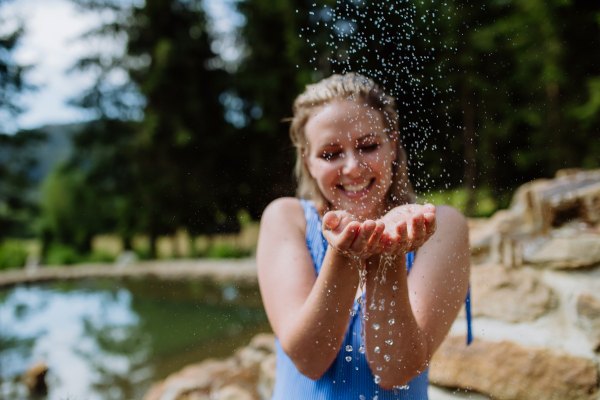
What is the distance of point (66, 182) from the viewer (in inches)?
976

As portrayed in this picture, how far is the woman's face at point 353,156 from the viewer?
1.30 metres

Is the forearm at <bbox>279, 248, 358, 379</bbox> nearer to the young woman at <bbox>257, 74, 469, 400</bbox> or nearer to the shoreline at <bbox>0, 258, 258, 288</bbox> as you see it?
the young woman at <bbox>257, 74, 469, 400</bbox>

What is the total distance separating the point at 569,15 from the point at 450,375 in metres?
9.51

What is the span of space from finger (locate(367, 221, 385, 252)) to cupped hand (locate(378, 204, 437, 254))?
16mm

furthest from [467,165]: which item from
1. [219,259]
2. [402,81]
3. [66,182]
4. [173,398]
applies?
[66,182]

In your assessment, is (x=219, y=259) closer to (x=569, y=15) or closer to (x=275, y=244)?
(x=569, y=15)

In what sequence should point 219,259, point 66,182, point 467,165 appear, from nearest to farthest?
point 467,165 → point 219,259 → point 66,182

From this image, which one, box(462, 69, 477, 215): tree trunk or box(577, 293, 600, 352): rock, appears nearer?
box(577, 293, 600, 352): rock

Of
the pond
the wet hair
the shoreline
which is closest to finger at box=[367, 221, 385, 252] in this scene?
the wet hair

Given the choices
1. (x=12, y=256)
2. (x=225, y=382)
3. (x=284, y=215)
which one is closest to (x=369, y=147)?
(x=284, y=215)

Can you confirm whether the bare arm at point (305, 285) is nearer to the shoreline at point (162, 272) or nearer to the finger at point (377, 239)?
the finger at point (377, 239)

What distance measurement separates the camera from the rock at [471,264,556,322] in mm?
1889

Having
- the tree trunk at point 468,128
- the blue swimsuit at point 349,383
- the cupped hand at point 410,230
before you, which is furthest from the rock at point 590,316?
the tree trunk at point 468,128

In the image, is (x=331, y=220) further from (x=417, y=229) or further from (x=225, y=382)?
(x=225, y=382)
